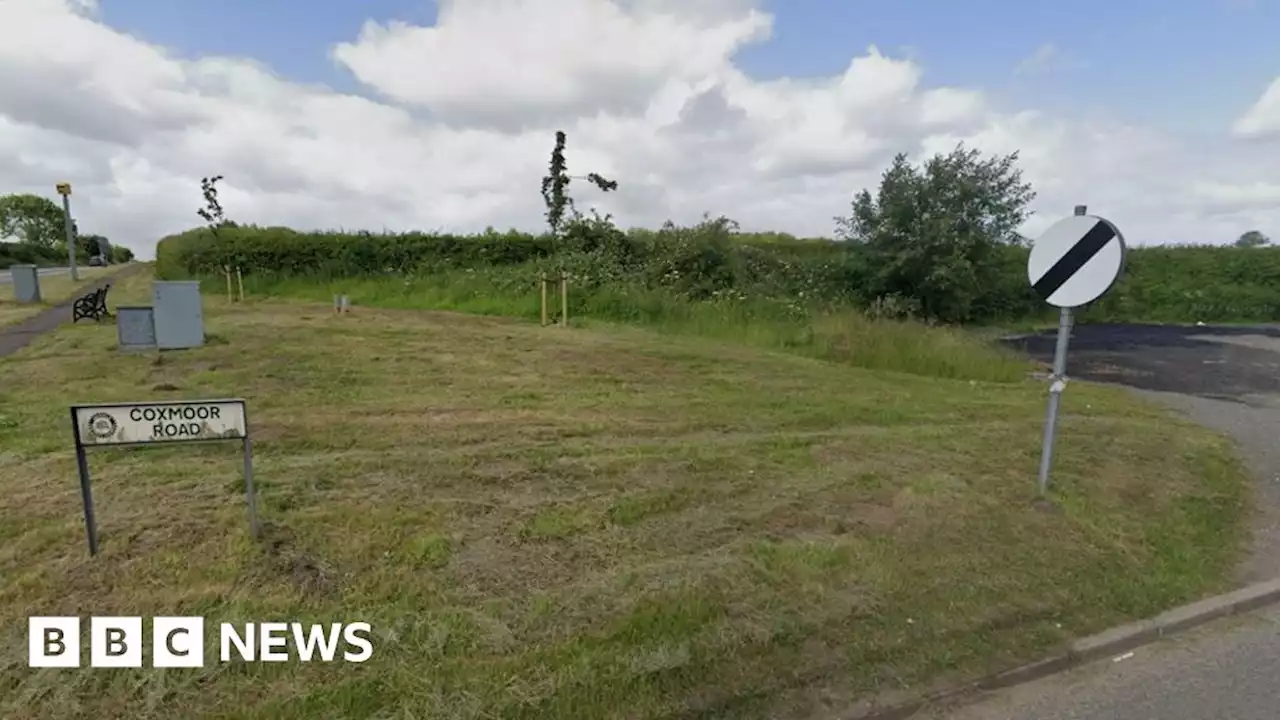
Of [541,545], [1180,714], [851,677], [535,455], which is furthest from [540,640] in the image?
[1180,714]

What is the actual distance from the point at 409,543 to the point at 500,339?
28.0 feet

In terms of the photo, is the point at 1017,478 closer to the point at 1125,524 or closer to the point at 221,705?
the point at 1125,524

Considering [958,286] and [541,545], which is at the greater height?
[958,286]

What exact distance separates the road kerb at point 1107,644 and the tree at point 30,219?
8002 cm

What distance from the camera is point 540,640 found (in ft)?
8.83

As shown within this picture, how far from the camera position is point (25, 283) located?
53.2 feet

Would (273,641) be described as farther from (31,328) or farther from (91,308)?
(91,308)

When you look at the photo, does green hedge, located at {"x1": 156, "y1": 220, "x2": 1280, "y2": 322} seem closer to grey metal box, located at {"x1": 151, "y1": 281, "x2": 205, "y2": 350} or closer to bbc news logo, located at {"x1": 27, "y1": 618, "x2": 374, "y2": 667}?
grey metal box, located at {"x1": 151, "y1": 281, "x2": 205, "y2": 350}

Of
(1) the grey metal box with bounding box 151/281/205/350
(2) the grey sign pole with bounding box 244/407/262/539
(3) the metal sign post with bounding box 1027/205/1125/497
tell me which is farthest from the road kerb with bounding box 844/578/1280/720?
(1) the grey metal box with bounding box 151/281/205/350

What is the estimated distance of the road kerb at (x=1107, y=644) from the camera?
8.37 feet

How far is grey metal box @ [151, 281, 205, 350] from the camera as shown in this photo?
354 inches

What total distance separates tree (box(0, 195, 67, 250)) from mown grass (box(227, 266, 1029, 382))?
56165 mm

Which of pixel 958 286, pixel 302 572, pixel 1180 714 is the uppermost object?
pixel 958 286

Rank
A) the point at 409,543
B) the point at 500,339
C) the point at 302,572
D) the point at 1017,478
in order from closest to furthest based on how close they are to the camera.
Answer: the point at 302,572 → the point at 409,543 → the point at 1017,478 → the point at 500,339
